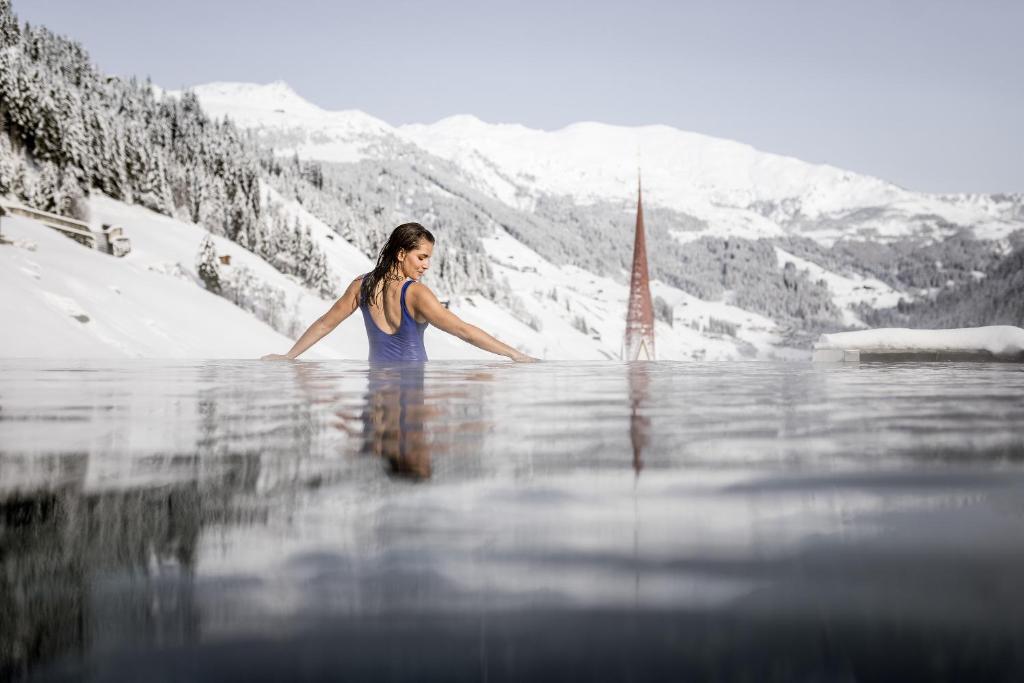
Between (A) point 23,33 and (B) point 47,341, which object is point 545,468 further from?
(A) point 23,33

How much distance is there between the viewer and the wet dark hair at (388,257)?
22.7 feet

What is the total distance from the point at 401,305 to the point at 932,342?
6.33 meters

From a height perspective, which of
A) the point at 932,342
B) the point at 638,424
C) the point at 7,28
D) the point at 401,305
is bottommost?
the point at 638,424

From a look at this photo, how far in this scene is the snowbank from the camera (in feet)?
31.0

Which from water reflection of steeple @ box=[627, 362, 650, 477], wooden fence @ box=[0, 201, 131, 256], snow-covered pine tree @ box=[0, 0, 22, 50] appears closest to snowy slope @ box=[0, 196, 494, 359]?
wooden fence @ box=[0, 201, 131, 256]

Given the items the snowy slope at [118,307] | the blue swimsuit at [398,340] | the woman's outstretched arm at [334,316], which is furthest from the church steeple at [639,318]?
the blue swimsuit at [398,340]

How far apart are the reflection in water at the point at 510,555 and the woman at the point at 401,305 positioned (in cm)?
428

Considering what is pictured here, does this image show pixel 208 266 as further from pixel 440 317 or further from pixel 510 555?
pixel 510 555

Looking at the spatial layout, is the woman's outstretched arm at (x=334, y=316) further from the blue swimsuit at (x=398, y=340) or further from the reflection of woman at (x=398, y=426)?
the reflection of woman at (x=398, y=426)

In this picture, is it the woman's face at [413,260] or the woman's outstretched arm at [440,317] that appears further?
the woman's face at [413,260]

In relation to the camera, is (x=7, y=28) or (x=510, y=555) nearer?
(x=510, y=555)

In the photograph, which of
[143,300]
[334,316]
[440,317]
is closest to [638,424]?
[440,317]

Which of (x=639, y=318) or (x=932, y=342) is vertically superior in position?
(x=639, y=318)

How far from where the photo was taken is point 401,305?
276 inches
